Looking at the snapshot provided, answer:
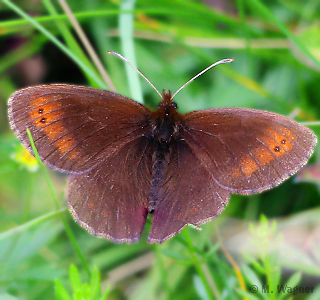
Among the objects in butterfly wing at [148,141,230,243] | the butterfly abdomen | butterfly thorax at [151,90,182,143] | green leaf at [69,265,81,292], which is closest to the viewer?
green leaf at [69,265,81,292]

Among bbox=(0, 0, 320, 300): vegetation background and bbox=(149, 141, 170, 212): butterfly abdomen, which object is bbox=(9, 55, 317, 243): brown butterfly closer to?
bbox=(149, 141, 170, 212): butterfly abdomen

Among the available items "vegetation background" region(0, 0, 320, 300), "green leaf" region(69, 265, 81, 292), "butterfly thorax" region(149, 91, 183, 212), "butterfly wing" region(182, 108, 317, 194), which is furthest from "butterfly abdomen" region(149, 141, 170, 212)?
"green leaf" region(69, 265, 81, 292)

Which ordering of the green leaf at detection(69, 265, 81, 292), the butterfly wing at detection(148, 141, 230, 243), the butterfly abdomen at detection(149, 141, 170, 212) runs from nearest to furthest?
the green leaf at detection(69, 265, 81, 292) → the butterfly wing at detection(148, 141, 230, 243) → the butterfly abdomen at detection(149, 141, 170, 212)

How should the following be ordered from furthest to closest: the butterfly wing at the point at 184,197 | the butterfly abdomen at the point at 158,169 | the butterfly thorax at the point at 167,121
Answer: the butterfly thorax at the point at 167,121, the butterfly abdomen at the point at 158,169, the butterfly wing at the point at 184,197

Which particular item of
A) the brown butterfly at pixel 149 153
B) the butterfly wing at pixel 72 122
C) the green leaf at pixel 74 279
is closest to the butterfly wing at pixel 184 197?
the brown butterfly at pixel 149 153

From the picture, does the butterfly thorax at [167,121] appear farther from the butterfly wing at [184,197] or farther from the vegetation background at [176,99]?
the vegetation background at [176,99]

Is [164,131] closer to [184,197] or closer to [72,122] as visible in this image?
[184,197]

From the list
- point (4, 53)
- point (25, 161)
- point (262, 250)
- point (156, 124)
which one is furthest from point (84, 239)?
point (4, 53)
